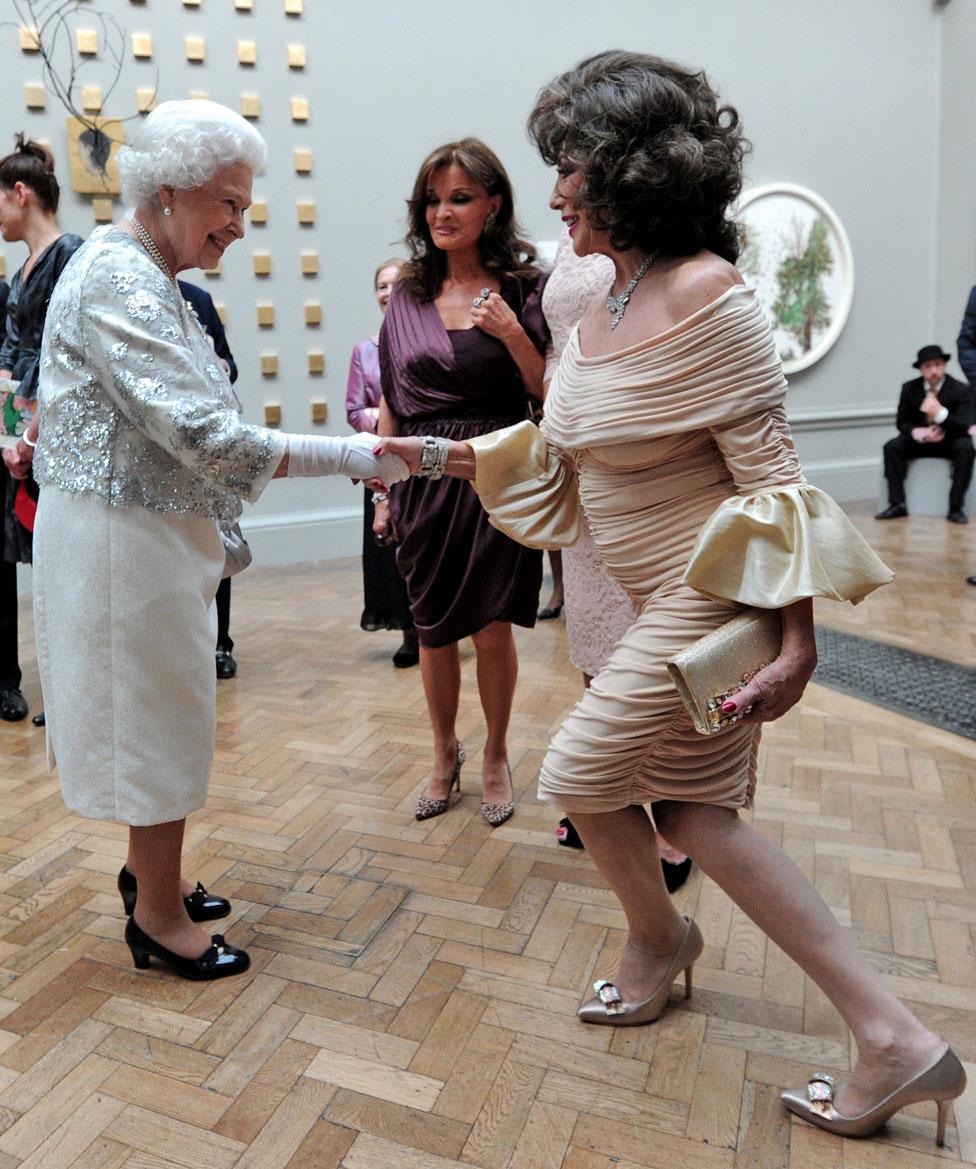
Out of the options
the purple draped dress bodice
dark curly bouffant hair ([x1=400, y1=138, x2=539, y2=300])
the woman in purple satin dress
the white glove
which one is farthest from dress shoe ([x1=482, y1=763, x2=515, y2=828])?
dark curly bouffant hair ([x1=400, y1=138, x2=539, y2=300])

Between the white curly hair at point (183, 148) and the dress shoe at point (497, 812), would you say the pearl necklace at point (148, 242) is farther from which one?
the dress shoe at point (497, 812)

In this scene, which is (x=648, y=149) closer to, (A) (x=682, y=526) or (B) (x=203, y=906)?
(A) (x=682, y=526)

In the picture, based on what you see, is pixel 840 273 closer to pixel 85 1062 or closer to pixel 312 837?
pixel 312 837

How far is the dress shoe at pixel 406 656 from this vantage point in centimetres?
461

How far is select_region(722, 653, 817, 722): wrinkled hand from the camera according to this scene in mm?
1592

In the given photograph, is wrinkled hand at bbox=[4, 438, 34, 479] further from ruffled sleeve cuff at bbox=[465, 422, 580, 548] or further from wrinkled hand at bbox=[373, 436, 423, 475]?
ruffled sleeve cuff at bbox=[465, 422, 580, 548]

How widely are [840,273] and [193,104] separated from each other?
332 inches

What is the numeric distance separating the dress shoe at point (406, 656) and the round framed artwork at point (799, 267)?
5513 mm

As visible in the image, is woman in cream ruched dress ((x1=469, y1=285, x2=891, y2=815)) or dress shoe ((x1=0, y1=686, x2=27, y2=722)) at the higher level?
woman in cream ruched dress ((x1=469, y1=285, x2=891, y2=815))

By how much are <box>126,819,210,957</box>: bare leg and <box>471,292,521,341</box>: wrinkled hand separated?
1.48 metres

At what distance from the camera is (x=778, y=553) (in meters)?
1.59

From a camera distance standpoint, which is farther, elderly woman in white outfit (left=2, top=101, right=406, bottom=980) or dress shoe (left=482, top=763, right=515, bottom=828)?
dress shoe (left=482, top=763, right=515, bottom=828)

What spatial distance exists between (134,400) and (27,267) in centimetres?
210

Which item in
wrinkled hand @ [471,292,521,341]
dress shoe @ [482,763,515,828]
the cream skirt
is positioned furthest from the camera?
dress shoe @ [482,763,515,828]
